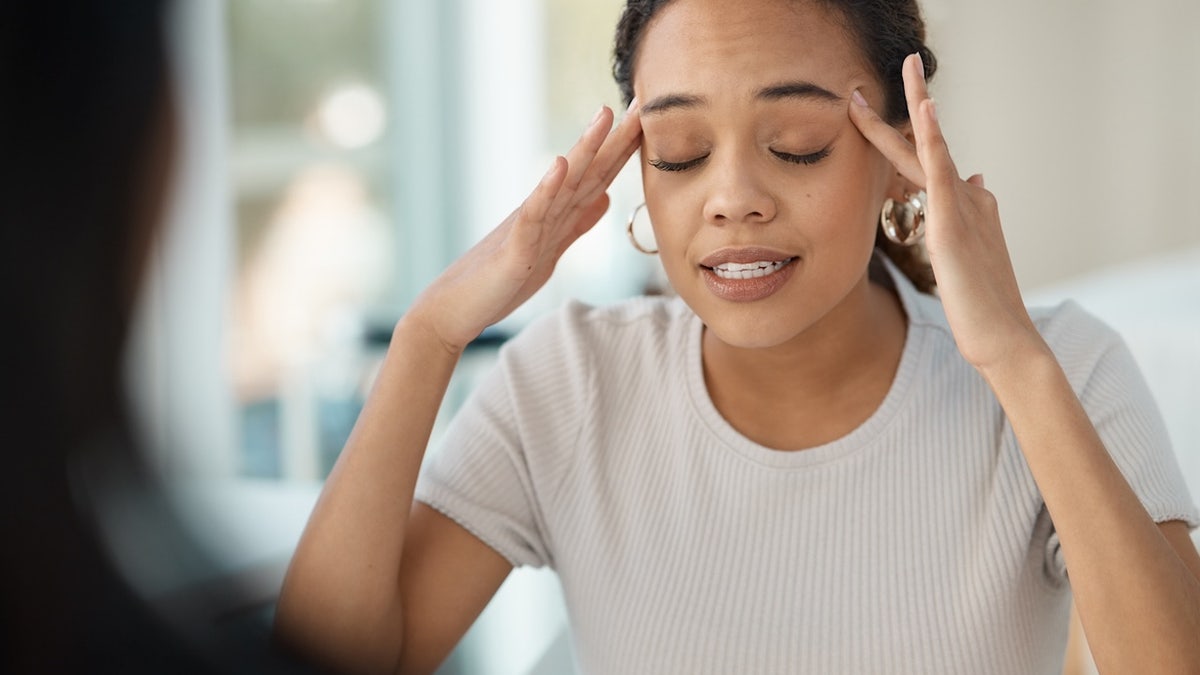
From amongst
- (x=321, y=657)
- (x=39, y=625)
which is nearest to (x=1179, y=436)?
(x=321, y=657)

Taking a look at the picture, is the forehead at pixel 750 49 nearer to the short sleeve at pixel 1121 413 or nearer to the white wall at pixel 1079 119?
the short sleeve at pixel 1121 413

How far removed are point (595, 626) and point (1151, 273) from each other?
2639 millimetres

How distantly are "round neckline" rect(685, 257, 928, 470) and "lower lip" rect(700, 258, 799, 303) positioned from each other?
0.57 ft

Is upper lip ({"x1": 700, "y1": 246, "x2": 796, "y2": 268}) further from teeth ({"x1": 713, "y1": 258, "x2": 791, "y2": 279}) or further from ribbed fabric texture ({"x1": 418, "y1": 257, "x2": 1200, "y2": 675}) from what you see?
ribbed fabric texture ({"x1": 418, "y1": 257, "x2": 1200, "y2": 675})

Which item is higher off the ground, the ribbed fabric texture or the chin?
the chin

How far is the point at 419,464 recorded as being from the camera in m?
1.02

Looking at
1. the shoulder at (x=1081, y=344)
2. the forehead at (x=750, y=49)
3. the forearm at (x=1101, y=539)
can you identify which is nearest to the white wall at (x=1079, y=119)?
the shoulder at (x=1081, y=344)

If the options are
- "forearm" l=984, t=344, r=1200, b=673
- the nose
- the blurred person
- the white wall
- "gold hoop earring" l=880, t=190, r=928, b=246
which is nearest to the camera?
the blurred person

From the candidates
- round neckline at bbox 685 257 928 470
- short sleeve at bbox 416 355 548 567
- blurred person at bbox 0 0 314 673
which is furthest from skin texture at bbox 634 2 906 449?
blurred person at bbox 0 0 314 673

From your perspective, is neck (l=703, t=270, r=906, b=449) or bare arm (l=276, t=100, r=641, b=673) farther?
neck (l=703, t=270, r=906, b=449)

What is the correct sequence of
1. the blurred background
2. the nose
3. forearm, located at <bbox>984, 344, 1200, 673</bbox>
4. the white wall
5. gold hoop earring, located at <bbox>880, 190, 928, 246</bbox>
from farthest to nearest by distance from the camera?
the white wall, the blurred background, gold hoop earring, located at <bbox>880, 190, 928, 246</bbox>, the nose, forearm, located at <bbox>984, 344, 1200, 673</bbox>

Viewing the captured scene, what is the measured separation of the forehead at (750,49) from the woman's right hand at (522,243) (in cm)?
6

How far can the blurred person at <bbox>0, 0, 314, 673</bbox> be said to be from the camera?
Answer: 0.76 ft

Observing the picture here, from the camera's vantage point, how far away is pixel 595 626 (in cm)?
107
